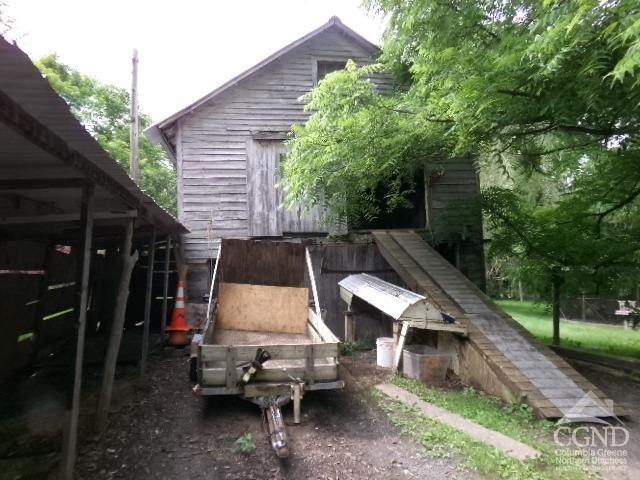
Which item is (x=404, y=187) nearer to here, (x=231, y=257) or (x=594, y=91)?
(x=231, y=257)

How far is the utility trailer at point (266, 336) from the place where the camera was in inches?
189

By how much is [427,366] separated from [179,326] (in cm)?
522

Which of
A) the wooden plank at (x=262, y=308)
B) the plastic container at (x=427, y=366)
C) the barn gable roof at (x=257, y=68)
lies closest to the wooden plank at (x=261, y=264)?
the wooden plank at (x=262, y=308)

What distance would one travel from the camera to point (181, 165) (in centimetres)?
992

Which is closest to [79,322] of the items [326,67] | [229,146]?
[229,146]

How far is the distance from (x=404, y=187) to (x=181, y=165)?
629cm

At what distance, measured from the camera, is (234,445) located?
421 cm

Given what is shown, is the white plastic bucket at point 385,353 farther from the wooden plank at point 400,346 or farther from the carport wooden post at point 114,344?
the carport wooden post at point 114,344

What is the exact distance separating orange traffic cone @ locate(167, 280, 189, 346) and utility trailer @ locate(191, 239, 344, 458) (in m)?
1.17

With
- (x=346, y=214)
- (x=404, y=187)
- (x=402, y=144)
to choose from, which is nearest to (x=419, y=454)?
(x=402, y=144)

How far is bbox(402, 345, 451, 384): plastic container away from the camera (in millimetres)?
6652

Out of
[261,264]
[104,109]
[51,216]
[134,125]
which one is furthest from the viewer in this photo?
[104,109]

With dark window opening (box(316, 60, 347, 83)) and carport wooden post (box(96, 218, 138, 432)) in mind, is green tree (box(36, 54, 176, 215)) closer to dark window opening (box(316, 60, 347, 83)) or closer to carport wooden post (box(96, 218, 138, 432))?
dark window opening (box(316, 60, 347, 83))

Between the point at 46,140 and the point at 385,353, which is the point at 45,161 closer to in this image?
the point at 46,140
